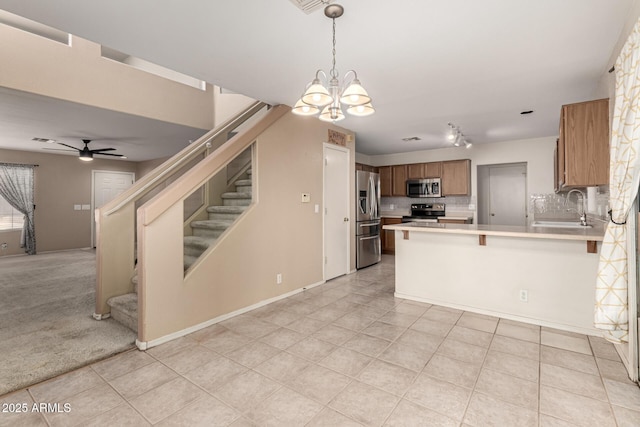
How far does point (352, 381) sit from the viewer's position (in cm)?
205

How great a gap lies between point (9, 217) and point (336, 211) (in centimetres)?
758

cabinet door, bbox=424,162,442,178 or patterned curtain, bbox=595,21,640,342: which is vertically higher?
cabinet door, bbox=424,162,442,178

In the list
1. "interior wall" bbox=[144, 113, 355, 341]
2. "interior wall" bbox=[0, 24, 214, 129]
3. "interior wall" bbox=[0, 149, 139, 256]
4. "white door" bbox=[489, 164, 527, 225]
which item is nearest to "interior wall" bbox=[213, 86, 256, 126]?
"interior wall" bbox=[0, 24, 214, 129]

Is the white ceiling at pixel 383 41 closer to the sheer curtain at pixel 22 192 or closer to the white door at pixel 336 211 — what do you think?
the white door at pixel 336 211

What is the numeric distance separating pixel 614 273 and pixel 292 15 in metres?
2.77

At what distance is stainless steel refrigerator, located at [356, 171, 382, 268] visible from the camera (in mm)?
5371

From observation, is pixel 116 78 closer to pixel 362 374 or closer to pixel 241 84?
pixel 241 84

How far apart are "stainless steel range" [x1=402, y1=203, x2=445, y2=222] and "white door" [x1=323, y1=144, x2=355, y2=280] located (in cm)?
231

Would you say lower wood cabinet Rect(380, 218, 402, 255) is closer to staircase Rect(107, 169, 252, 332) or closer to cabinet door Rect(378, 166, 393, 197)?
cabinet door Rect(378, 166, 393, 197)

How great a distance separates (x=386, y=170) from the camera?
7.36m

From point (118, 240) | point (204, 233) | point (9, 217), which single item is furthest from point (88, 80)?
point (9, 217)

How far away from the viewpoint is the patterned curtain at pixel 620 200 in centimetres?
182

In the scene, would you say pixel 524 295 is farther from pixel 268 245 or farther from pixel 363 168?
pixel 363 168

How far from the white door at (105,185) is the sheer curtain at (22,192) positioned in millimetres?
1231
